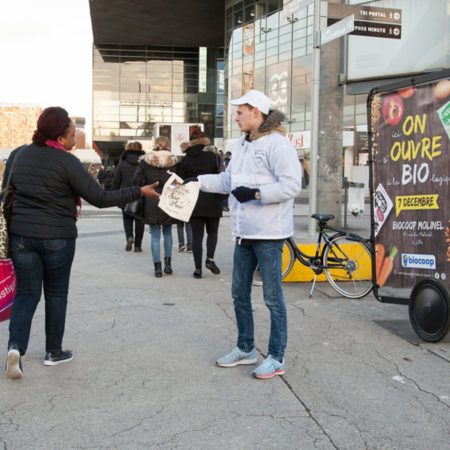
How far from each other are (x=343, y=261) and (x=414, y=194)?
5.78 feet

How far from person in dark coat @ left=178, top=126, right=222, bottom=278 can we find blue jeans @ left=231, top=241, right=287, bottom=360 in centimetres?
353

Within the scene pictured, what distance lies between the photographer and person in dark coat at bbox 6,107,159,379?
373cm

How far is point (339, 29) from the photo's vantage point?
8656mm

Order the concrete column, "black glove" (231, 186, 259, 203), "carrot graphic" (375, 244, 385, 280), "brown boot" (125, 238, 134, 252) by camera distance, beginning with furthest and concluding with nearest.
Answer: the concrete column
"brown boot" (125, 238, 134, 252)
"carrot graphic" (375, 244, 385, 280)
"black glove" (231, 186, 259, 203)

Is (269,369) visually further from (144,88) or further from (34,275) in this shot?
(144,88)

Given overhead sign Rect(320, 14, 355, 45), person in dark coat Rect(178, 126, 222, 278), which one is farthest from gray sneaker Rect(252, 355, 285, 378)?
overhead sign Rect(320, 14, 355, 45)

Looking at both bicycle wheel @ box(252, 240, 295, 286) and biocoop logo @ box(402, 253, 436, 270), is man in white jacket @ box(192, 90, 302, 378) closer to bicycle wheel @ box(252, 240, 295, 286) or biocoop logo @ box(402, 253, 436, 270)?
biocoop logo @ box(402, 253, 436, 270)

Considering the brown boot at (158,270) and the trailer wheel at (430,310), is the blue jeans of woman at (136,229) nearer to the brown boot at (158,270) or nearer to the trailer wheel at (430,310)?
the brown boot at (158,270)

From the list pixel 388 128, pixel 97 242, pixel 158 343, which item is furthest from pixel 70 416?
pixel 97 242

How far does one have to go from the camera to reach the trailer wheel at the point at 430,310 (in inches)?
178

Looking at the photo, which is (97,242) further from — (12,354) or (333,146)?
(12,354)

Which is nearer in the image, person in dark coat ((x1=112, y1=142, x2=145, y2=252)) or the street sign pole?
person in dark coat ((x1=112, y1=142, x2=145, y2=252))

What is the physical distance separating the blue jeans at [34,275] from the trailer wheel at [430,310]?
112 inches

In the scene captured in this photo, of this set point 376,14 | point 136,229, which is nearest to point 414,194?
point 376,14
